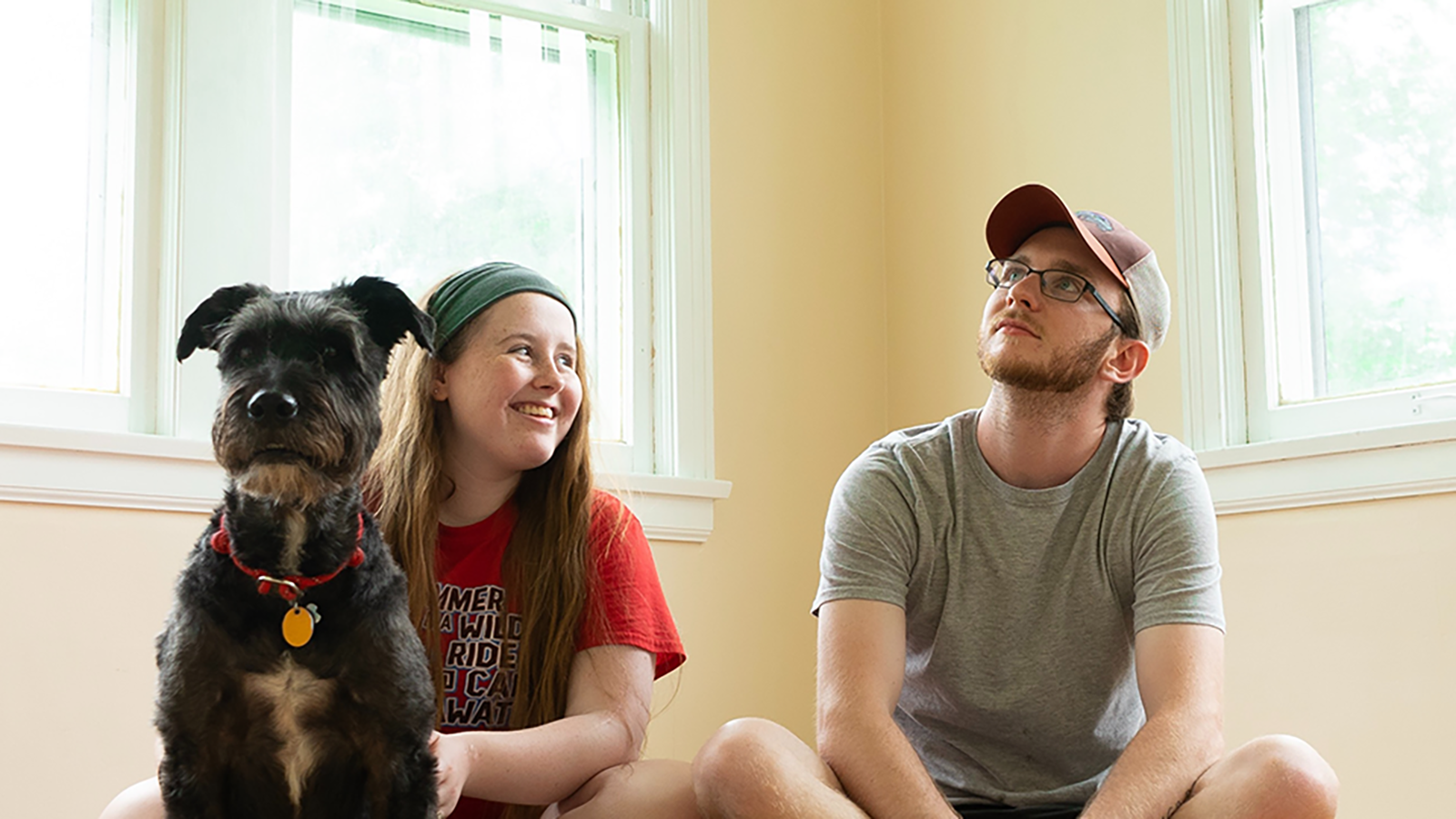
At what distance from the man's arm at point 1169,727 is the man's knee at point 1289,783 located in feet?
0.31

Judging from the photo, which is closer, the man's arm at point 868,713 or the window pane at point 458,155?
the man's arm at point 868,713

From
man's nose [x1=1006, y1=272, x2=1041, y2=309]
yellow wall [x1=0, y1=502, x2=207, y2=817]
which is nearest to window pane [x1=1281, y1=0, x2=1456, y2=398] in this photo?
man's nose [x1=1006, y1=272, x2=1041, y2=309]

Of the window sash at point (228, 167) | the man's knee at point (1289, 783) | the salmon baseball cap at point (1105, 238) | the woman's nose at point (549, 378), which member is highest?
the window sash at point (228, 167)

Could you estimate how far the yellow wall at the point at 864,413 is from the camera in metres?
2.51

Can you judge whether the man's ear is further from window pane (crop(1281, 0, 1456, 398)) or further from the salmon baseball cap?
window pane (crop(1281, 0, 1456, 398))

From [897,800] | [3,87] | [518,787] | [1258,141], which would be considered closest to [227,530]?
[518,787]

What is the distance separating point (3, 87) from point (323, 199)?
25.2 inches

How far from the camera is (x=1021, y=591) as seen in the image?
6.52ft

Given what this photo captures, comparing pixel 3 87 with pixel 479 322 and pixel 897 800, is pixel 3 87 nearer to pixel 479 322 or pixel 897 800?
pixel 479 322

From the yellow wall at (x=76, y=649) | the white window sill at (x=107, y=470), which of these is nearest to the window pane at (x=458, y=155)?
the white window sill at (x=107, y=470)

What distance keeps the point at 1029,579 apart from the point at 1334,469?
0.99m

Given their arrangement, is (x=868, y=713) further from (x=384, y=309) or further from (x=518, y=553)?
(x=384, y=309)

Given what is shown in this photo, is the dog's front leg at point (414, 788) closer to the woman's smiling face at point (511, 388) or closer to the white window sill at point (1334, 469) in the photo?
the woman's smiling face at point (511, 388)

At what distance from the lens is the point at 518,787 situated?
1.74 meters
